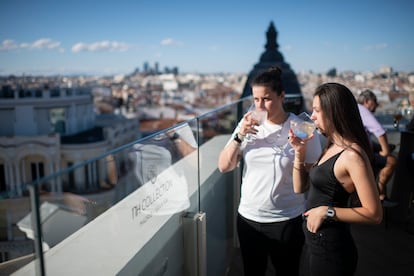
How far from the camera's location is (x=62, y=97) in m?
43.4

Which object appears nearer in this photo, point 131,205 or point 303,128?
point 131,205

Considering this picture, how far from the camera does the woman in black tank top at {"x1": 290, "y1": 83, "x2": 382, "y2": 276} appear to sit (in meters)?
1.20

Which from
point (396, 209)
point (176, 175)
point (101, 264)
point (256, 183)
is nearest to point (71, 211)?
point (101, 264)

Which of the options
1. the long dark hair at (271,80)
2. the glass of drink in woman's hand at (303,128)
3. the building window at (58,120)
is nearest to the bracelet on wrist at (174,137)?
the long dark hair at (271,80)

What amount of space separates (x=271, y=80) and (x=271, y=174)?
43 centimetres

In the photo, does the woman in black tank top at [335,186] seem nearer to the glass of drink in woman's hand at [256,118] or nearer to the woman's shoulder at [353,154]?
the woman's shoulder at [353,154]

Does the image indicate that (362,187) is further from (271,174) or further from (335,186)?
(271,174)

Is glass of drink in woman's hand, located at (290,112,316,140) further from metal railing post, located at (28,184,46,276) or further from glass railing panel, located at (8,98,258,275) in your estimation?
metal railing post, located at (28,184,46,276)

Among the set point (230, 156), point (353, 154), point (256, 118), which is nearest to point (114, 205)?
point (230, 156)

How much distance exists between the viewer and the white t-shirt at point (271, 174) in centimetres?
159

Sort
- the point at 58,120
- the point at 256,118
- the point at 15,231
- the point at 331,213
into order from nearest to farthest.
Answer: the point at 15,231, the point at 331,213, the point at 256,118, the point at 58,120

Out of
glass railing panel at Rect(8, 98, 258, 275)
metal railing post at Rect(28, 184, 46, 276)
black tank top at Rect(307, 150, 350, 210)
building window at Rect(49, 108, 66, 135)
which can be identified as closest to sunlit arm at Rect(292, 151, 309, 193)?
black tank top at Rect(307, 150, 350, 210)

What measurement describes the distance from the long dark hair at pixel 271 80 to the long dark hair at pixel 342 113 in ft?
1.11

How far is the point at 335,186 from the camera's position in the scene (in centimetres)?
123
